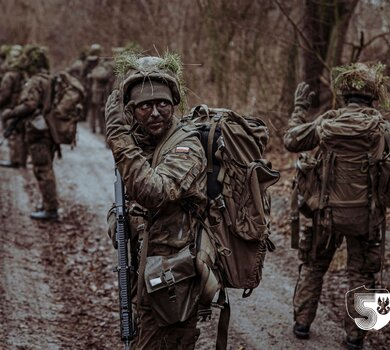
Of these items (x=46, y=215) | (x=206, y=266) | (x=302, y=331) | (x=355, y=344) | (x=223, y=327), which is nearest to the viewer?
(x=206, y=266)

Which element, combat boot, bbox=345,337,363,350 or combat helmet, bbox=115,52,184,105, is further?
combat boot, bbox=345,337,363,350

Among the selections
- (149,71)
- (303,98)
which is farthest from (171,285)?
(303,98)

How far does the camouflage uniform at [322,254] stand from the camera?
555 cm

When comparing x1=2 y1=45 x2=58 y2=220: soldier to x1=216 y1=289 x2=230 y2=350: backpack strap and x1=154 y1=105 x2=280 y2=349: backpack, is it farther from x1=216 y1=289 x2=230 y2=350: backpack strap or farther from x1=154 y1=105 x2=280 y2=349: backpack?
x1=216 y1=289 x2=230 y2=350: backpack strap

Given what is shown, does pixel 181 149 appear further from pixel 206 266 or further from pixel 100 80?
pixel 100 80

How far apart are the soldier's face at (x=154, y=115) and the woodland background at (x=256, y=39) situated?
3.34ft

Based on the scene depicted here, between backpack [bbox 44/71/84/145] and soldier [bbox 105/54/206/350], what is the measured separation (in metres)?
5.50

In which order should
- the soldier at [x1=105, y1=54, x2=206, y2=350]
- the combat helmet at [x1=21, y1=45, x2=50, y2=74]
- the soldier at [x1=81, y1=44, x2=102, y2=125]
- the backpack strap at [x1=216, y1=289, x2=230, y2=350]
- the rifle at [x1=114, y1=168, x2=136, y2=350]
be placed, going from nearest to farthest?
the soldier at [x1=105, y1=54, x2=206, y2=350]
the rifle at [x1=114, y1=168, x2=136, y2=350]
the backpack strap at [x1=216, y1=289, x2=230, y2=350]
the combat helmet at [x1=21, y1=45, x2=50, y2=74]
the soldier at [x1=81, y1=44, x2=102, y2=125]

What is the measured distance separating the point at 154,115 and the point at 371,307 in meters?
Result: 3.07

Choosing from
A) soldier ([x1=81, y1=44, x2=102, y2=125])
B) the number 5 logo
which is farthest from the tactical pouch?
soldier ([x1=81, y1=44, x2=102, y2=125])

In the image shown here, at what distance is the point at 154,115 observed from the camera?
3.82m

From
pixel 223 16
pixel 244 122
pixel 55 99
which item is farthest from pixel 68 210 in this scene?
pixel 244 122

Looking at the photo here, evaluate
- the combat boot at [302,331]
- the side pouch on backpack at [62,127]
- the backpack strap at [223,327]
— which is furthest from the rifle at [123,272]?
the side pouch on backpack at [62,127]

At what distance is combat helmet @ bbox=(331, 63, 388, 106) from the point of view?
5.41 meters
